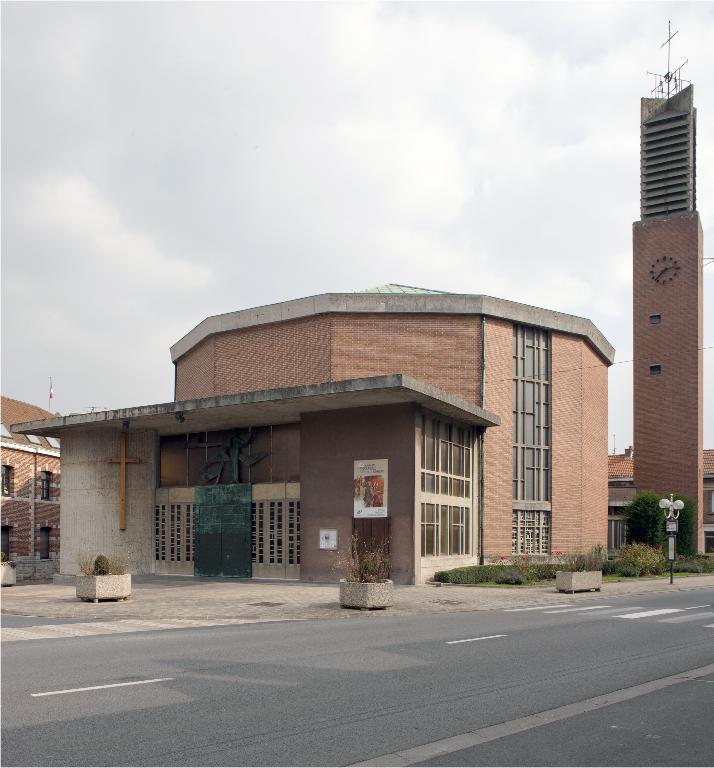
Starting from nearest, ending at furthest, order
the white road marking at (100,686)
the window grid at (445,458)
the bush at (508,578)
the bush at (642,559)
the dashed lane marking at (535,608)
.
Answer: the white road marking at (100,686) → the dashed lane marking at (535,608) → the window grid at (445,458) → the bush at (508,578) → the bush at (642,559)

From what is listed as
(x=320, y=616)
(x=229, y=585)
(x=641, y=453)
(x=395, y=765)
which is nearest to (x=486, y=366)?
(x=229, y=585)

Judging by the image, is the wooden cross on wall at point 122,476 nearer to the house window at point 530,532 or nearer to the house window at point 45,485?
the house window at point 530,532

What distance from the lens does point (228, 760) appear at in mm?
7180

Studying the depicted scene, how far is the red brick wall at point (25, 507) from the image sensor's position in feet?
175

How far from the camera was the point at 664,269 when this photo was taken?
62.9 m

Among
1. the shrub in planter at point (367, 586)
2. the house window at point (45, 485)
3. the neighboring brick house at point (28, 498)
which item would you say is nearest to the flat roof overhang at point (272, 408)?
the shrub in planter at point (367, 586)

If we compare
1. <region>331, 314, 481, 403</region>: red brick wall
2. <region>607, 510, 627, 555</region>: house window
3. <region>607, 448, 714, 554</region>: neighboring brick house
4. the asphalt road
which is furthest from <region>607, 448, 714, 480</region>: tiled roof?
the asphalt road

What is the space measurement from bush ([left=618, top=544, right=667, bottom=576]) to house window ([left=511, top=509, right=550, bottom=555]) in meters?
3.53

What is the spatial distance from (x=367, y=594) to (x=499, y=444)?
64.5 ft

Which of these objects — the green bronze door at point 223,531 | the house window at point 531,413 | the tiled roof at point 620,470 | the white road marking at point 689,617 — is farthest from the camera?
the tiled roof at point 620,470

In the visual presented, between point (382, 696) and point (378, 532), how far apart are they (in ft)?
65.3

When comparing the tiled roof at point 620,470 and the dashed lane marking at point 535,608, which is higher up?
the tiled roof at point 620,470

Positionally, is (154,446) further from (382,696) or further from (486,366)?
(382,696)

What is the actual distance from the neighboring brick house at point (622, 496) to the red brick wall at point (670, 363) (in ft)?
10.9
